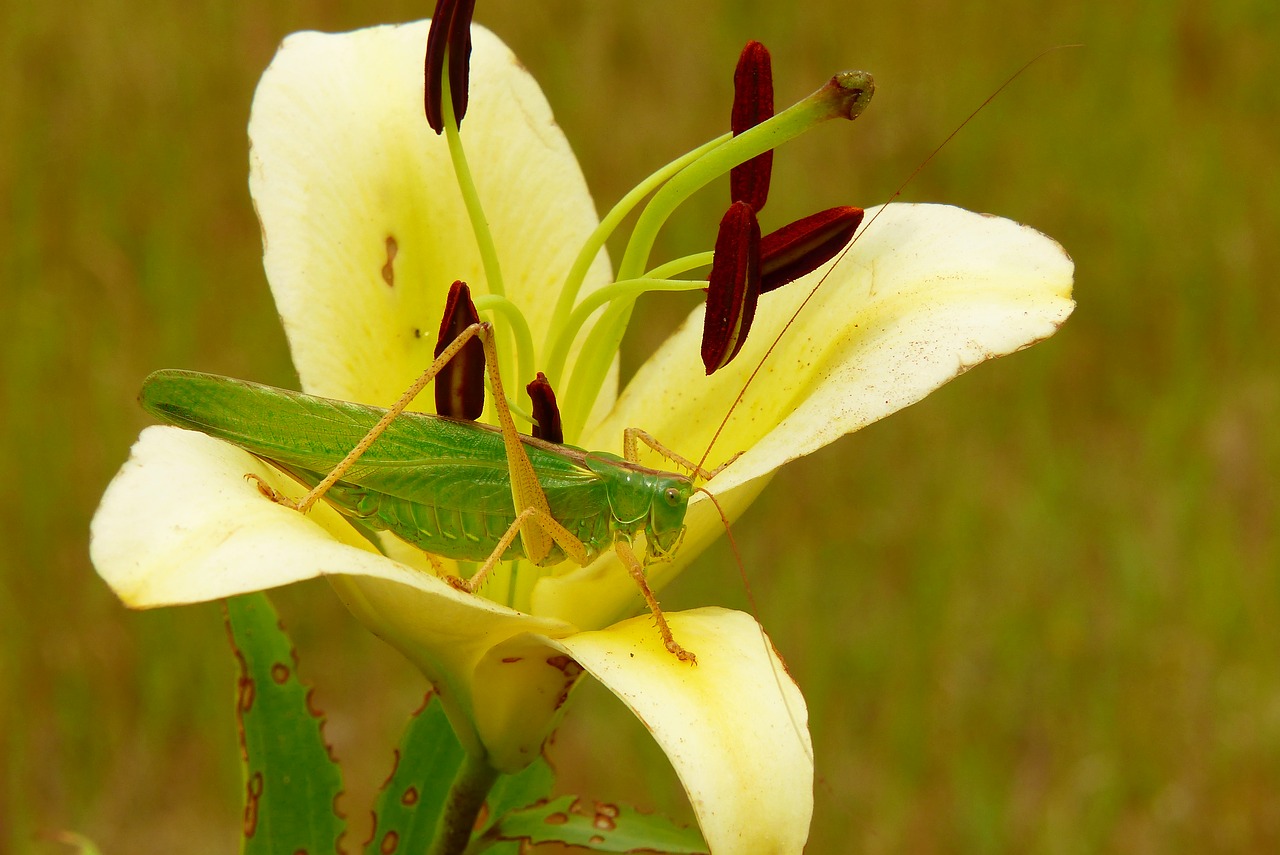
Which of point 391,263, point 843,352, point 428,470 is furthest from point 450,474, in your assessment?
point 843,352

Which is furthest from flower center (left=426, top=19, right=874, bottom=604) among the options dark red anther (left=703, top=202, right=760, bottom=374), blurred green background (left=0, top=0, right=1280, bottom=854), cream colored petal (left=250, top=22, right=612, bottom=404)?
blurred green background (left=0, top=0, right=1280, bottom=854)

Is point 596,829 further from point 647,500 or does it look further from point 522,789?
point 647,500

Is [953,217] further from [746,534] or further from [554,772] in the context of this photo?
[746,534]

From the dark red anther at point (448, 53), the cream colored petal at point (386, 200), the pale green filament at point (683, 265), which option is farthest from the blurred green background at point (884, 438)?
the dark red anther at point (448, 53)

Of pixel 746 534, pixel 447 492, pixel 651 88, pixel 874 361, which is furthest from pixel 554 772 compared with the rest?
pixel 651 88

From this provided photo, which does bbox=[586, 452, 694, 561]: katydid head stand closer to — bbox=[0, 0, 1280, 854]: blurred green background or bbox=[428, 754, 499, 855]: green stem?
bbox=[428, 754, 499, 855]: green stem
